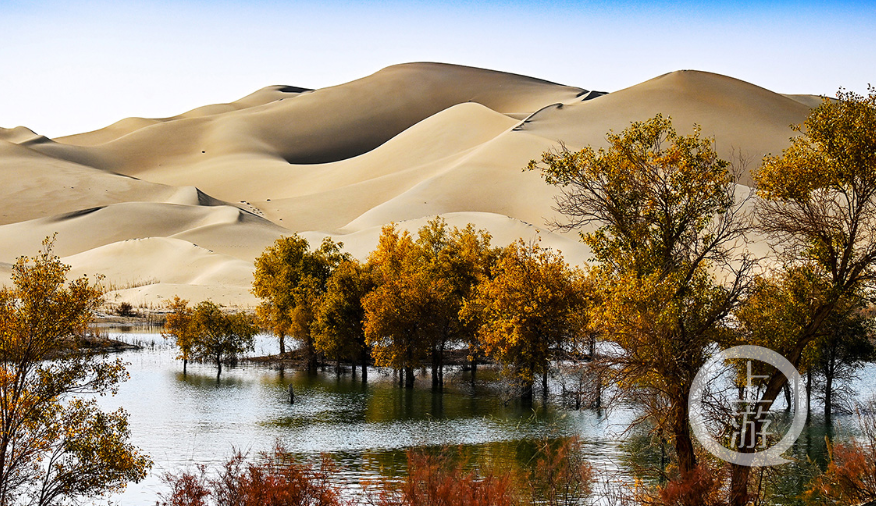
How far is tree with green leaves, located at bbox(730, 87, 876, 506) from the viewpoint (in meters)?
17.1

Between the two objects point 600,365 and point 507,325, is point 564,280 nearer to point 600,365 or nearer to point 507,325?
point 507,325

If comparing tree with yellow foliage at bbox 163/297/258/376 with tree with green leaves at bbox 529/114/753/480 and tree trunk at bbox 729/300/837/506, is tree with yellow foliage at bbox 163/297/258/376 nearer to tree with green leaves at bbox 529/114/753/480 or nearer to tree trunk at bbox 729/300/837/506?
tree with green leaves at bbox 529/114/753/480

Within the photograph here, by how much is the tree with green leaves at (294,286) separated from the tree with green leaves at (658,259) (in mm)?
33003

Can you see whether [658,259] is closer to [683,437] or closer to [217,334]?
[683,437]

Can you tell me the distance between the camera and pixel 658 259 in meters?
18.1

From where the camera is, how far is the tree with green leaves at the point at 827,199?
17.1 meters

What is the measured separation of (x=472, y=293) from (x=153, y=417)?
16.6 m

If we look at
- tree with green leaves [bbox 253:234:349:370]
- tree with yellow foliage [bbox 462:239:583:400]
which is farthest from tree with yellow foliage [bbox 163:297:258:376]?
tree with yellow foliage [bbox 462:239:583:400]

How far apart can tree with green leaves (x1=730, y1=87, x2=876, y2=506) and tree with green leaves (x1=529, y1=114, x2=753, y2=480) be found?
3.46 ft

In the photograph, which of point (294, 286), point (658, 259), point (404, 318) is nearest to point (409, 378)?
point (404, 318)

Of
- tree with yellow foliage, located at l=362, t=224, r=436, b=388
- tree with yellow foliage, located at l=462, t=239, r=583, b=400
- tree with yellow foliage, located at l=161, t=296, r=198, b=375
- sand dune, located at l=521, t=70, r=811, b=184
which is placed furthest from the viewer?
sand dune, located at l=521, t=70, r=811, b=184

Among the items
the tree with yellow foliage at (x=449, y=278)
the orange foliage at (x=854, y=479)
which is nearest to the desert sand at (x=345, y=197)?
the tree with yellow foliage at (x=449, y=278)

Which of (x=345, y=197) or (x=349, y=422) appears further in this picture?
(x=345, y=197)

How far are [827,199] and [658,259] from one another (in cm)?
377
